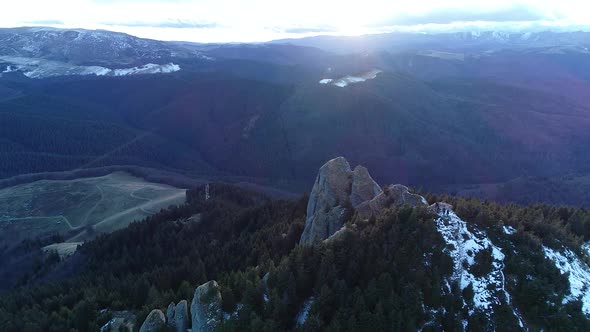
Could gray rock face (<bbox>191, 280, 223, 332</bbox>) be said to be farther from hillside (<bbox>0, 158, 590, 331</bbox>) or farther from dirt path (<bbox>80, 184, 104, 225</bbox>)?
dirt path (<bbox>80, 184, 104, 225</bbox>)

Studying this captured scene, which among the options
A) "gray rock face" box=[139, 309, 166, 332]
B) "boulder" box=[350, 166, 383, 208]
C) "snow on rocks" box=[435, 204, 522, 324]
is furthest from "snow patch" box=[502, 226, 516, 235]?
"gray rock face" box=[139, 309, 166, 332]

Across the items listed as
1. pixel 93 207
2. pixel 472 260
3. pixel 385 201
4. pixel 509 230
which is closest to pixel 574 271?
pixel 509 230

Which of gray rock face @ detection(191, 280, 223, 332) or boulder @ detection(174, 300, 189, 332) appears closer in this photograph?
gray rock face @ detection(191, 280, 223, 332)

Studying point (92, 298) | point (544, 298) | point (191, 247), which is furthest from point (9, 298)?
point (544, 298)

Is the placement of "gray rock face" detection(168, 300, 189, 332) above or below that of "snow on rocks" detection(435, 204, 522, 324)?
below

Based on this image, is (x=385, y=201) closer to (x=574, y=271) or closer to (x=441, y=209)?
(x=441, y=209)

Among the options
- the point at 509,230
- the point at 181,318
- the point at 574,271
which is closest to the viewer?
the point at 181,318

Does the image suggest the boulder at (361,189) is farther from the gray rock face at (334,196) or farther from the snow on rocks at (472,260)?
the snow on rocks at (472,260)
